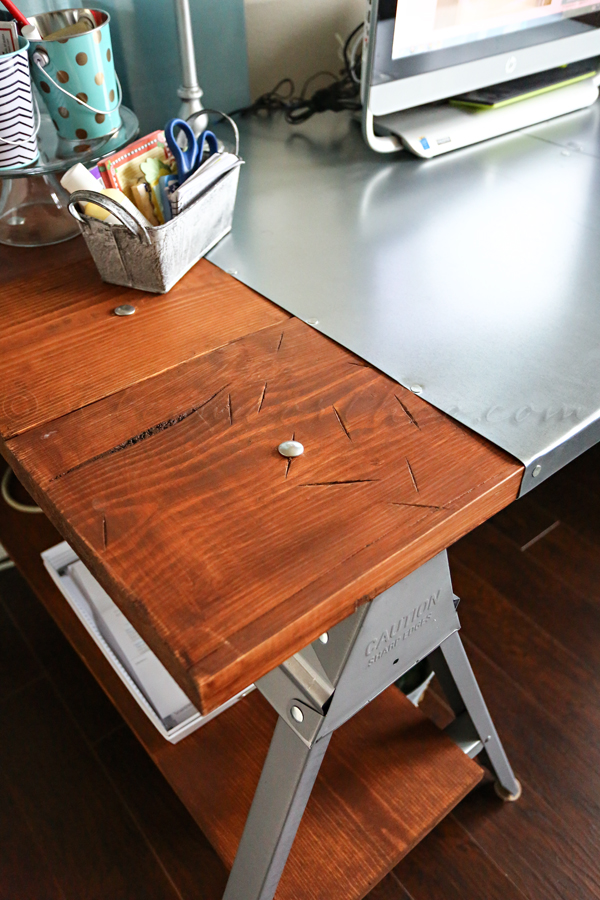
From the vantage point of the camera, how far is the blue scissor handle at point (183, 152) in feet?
2.50

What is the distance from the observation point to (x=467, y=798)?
1.03m

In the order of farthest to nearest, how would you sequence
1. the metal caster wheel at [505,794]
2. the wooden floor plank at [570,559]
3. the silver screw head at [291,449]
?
the wooden floor plank at [570,559]
the metal caster wheel at [505,794]
the silver screw head at [291,449]

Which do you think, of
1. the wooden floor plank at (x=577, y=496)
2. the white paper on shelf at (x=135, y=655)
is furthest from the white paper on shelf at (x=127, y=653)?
the wooden floor plank at (x=577, y=496)

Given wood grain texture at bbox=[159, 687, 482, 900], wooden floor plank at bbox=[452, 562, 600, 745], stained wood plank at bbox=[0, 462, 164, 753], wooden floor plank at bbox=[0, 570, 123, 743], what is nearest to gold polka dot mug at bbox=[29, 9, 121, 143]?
stained wood plank at bbox=[0, 462, 164, 753]

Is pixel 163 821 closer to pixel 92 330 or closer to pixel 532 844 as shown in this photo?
pixel 532 844

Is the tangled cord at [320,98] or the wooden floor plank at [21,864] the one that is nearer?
the wooden floor plank at [21,864]

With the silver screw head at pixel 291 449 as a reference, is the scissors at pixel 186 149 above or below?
above

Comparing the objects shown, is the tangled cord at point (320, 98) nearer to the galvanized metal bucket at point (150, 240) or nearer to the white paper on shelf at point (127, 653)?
the galvanized metal bucket at point (150, 240)

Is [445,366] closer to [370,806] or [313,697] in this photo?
[313,697]

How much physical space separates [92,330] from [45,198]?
0.28 metres

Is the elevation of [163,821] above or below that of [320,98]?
below

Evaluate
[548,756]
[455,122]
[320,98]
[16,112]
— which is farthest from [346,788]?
[320,98]

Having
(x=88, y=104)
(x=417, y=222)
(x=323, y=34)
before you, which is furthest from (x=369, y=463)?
(x=323, y=34)

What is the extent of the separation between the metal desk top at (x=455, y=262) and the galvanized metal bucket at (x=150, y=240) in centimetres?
6
